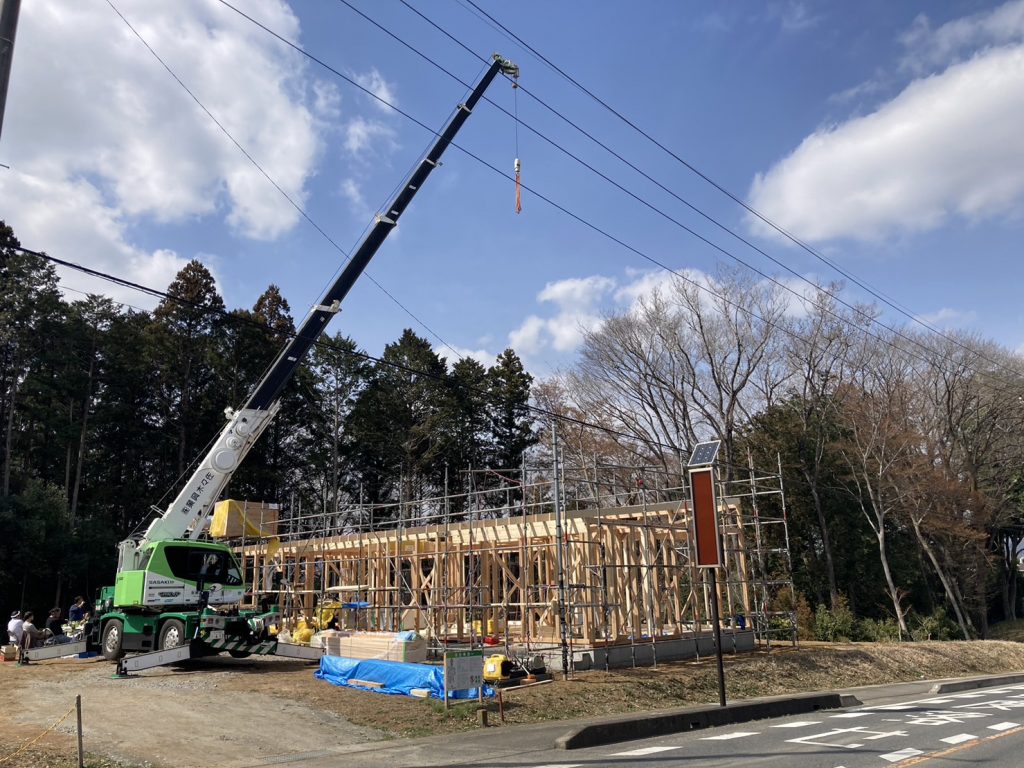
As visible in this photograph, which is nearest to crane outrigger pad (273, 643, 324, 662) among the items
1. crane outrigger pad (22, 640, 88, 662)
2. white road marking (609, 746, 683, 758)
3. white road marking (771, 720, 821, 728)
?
crane outrigger pad (22, 640, 88, 662)

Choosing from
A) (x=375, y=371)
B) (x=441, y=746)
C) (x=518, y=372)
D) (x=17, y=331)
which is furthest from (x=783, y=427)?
(x=17, y=331)

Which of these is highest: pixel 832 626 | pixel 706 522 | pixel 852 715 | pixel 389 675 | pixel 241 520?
pixel 241 520

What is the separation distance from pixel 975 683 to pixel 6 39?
80.1ft

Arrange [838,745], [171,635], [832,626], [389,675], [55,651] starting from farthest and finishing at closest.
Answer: [832,626] → [55,651] → [171,635] → [389,675] → [838,745]

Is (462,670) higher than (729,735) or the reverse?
higher

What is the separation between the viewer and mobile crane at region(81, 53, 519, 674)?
17.7m

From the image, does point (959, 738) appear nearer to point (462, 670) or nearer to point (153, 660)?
point (462, 670)

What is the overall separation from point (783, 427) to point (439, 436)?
20.0 metres

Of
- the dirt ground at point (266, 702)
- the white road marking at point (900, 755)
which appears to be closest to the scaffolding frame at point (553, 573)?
the dirt ground at point (266, 702)

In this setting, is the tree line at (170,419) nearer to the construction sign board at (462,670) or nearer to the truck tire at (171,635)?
the truck tire at (171,635)

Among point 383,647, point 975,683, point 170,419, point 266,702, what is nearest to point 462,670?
point 266,702

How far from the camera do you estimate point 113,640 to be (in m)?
18.9

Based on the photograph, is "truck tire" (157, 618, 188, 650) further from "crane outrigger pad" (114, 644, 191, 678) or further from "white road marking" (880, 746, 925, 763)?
"white road marking" (880, 746, 925, 763)

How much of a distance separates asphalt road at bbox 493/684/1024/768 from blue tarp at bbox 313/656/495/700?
14.0 ft
